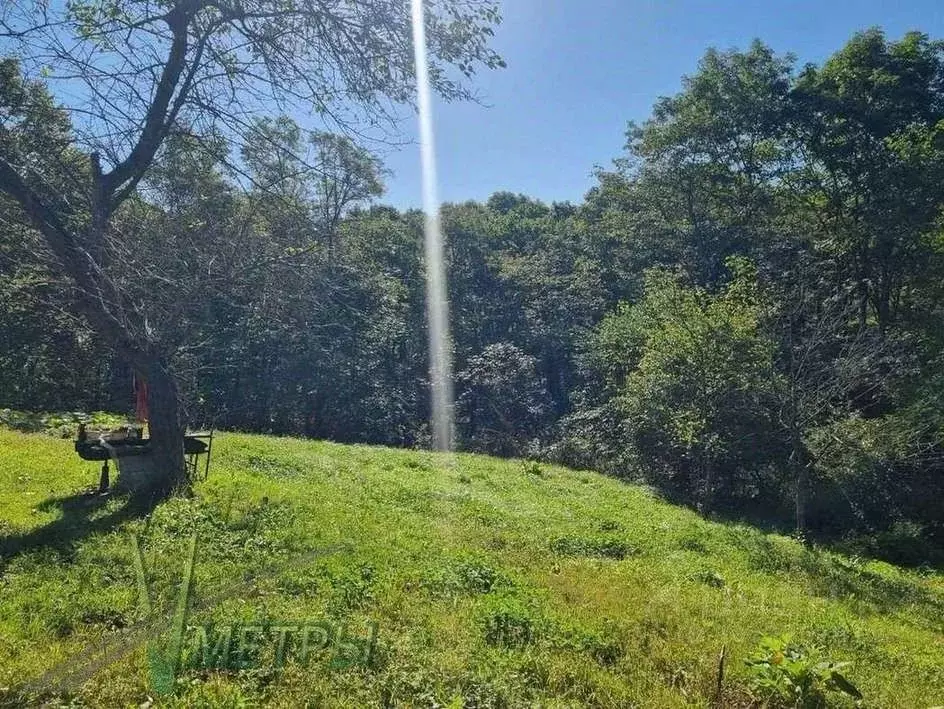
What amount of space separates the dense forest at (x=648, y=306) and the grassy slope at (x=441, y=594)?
2.22 metres

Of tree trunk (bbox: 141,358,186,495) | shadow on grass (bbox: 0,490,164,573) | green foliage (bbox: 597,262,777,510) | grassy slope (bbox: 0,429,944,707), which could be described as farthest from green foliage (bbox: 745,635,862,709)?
green foliage (bbox: 597,262,777,510)

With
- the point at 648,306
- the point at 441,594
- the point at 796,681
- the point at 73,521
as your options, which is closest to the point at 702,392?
the point at 648,306

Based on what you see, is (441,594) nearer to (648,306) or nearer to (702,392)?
(702,392)

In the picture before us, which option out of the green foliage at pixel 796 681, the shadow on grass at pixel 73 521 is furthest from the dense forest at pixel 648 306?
the green foliage at pixel 796 681

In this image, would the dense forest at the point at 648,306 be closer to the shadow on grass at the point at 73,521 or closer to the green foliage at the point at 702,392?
the green foliage at the point at 702,392

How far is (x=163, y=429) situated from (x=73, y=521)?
131cm

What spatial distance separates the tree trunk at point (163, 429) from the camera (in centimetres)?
709

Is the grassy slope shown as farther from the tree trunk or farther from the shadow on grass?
the tree trunk

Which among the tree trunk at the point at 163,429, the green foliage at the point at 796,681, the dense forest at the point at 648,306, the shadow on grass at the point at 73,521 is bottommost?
the green foliage at the point at 796,681

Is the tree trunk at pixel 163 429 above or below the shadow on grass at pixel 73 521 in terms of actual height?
above

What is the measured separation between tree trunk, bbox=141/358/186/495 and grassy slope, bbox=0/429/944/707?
427mm

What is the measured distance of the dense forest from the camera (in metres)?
7.84

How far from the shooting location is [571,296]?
92.4 ft

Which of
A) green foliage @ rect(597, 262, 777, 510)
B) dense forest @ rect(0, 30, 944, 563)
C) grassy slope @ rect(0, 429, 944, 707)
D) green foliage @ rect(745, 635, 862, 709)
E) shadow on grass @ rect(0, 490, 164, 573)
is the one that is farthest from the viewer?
green foliage @ rect(597, 262, 777, 510)
